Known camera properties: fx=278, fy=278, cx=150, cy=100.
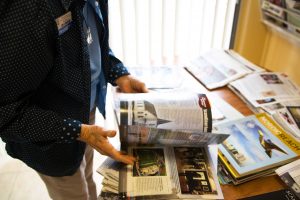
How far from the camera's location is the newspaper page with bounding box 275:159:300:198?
75cm

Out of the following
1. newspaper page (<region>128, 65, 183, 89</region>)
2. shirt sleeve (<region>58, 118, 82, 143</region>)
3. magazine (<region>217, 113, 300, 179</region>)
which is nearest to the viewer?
shirt sleeve (<region>58, 118, 82, 143</region>)

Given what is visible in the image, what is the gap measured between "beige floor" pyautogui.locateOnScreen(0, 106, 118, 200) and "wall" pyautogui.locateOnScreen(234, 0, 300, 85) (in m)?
1.03

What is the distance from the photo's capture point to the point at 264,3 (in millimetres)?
1485

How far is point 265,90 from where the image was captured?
1166 millimetres

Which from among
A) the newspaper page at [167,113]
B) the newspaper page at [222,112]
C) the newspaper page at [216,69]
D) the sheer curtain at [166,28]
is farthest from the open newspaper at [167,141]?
the sheer curtain at [166,28]

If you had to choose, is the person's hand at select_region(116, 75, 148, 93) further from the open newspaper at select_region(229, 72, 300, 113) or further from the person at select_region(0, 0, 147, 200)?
the open newspaper at select_region(229, 72, 300, 113)

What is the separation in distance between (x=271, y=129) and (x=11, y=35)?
80cm

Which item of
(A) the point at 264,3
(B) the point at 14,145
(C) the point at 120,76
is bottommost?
(B) the point at 14,145

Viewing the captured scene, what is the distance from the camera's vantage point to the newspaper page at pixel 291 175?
75 centimetres

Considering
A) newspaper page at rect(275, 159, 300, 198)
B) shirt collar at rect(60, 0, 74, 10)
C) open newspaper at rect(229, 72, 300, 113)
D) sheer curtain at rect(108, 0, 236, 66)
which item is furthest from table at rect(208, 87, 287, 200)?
sheer curtain at rect(108, 0, 236, 66)

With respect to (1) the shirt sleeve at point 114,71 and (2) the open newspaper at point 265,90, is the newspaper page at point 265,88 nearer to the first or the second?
(2) the open newspaper at point 265,90

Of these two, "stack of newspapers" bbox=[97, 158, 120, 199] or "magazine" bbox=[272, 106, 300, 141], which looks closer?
"stack of newspapers" bbox=[97, 158, 120, 199]

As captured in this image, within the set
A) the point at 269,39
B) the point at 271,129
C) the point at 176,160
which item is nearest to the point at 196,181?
the point at 176,160

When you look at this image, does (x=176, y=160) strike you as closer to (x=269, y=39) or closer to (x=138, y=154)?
(x=138, y=154)
